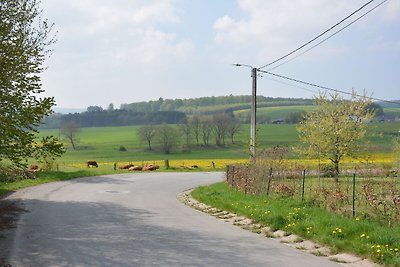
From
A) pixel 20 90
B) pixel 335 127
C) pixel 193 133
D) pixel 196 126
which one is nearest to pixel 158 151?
pixel 193 133

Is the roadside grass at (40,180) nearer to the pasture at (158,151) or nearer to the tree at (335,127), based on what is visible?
the tree at (335,127)

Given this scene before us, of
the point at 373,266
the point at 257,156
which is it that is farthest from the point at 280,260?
the point at 257,156

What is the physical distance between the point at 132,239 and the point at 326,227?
15.7ft

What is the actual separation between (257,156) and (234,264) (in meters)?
11.6

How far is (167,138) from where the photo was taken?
90750 millimetres

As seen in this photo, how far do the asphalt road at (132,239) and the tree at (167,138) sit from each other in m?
67.1

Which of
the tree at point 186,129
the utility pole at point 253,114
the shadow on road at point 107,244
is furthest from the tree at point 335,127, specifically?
the tree at point 186,129

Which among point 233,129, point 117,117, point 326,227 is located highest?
point 117,117

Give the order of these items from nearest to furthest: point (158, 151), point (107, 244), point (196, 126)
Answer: point (107, 244), point (158, 151), point (196, 126)

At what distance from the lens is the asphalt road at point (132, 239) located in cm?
996

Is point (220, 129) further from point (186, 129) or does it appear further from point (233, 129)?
point (186, 129)

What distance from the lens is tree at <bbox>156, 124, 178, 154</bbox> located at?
89238mm

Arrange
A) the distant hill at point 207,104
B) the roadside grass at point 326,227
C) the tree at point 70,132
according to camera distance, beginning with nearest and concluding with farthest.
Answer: the roadside grass at point 326,227 < the tree at point 70,132 < the distant hill at point 207,104

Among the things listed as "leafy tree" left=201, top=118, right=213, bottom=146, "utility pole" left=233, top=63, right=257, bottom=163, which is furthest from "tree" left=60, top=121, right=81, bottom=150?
"utility pole" left=233, top=63, right=257, bottom=163
